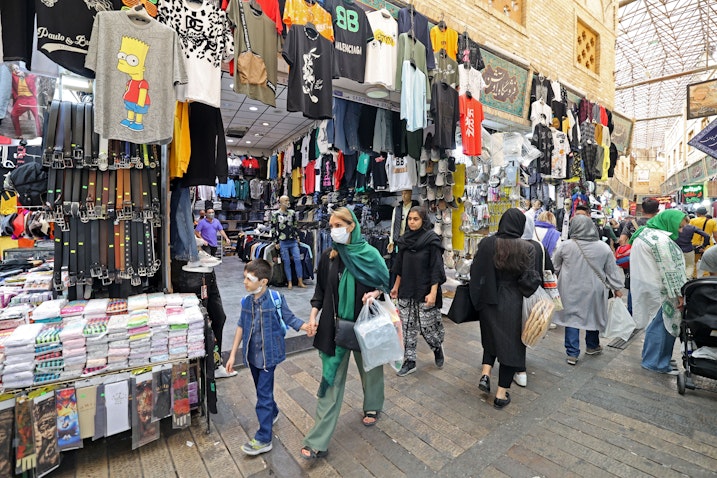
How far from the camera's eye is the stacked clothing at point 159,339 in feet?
8.27

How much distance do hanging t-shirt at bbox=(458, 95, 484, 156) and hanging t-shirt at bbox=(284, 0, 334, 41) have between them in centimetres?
223

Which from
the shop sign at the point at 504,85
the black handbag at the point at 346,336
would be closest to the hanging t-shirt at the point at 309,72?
the black handbag at the point at 346,336

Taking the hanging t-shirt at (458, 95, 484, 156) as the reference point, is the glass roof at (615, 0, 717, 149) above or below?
above

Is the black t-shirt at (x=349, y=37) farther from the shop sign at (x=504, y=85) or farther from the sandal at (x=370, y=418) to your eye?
the sandal at (x=370, y=418)

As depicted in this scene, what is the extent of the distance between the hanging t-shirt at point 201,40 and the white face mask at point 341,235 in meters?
1.72

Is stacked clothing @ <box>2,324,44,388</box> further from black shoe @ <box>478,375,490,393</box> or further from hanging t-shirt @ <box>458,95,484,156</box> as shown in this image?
hanging t-shirt @ <box>458,95,484,156</box>

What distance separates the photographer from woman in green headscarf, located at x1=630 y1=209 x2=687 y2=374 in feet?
11.4

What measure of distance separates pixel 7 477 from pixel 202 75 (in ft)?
9.85

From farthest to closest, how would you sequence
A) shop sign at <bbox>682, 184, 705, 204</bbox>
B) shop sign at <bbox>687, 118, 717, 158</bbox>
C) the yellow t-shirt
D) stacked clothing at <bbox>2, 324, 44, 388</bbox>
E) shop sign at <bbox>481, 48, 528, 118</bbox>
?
shop sign at <bbox>682, 184, 705, 204</bbox>
the yellow t-shirt
shop sign at <bbox>481, 48, 528, 118</bbox>
shop sign at <bbox>687, 118, 717, 158</bbox>
stacked clothing at <bbox>2, 324, 44, 388</bbox>

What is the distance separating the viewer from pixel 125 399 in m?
2.41

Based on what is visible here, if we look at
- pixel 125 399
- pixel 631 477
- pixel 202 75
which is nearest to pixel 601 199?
pixel 631 477

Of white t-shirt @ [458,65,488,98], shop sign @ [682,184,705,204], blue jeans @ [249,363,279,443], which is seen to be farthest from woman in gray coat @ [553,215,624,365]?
shop sign @ [682,184,705,204]

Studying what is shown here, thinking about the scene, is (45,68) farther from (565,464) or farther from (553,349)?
(553,349)

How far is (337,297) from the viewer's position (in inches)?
100
